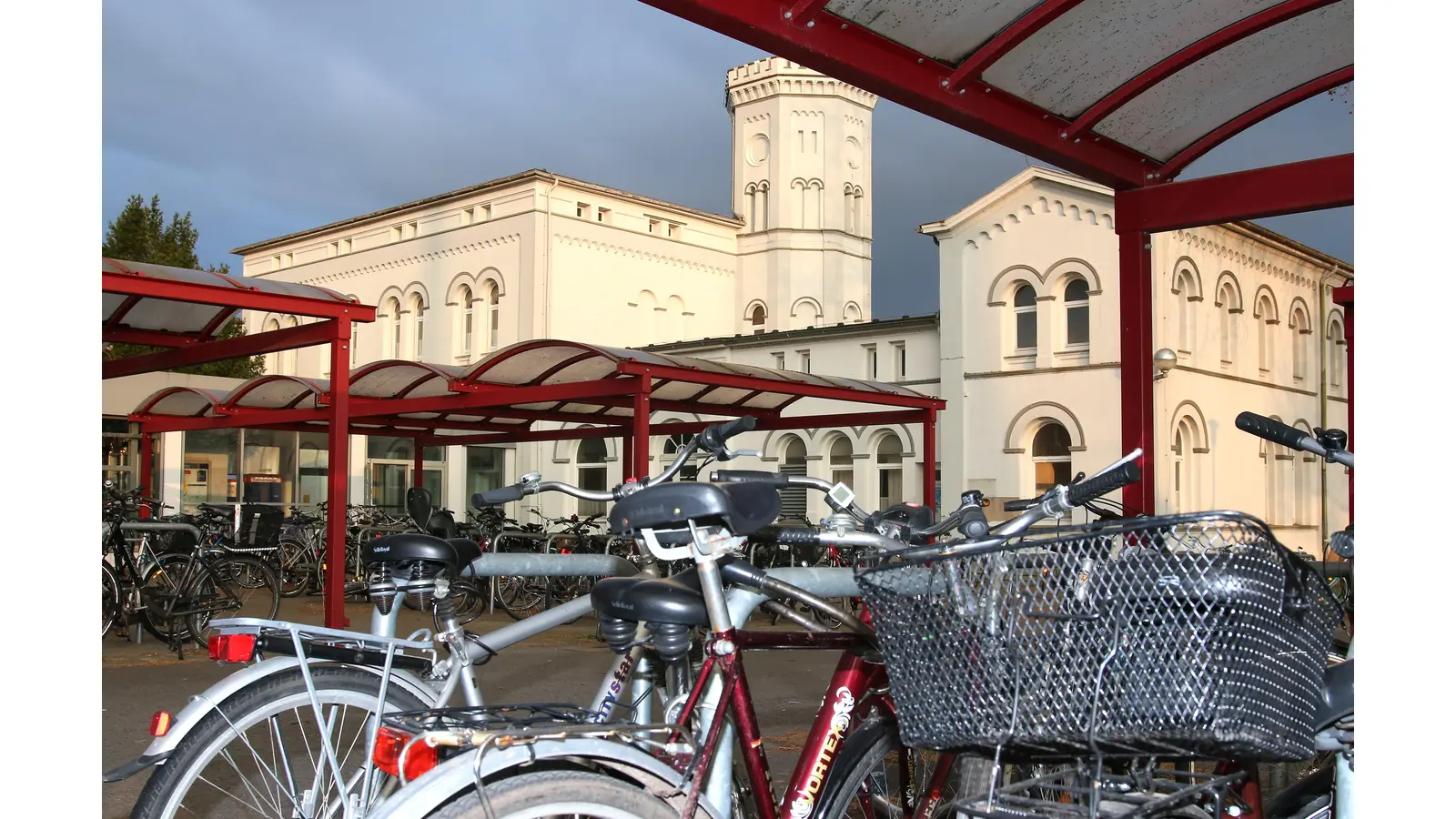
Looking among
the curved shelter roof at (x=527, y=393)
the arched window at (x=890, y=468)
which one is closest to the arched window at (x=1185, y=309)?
the arched window at (x=890, y=468)

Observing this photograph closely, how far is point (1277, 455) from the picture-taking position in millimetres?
27016

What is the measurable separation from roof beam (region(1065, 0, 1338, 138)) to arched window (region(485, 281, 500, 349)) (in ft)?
105

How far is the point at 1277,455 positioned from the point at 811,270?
17.4 m

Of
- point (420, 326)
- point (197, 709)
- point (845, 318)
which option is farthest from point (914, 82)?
point (845, 318)

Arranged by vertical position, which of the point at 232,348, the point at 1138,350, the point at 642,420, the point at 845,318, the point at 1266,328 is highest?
the point at 845,318

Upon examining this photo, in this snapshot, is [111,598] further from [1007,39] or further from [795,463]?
[795,463]

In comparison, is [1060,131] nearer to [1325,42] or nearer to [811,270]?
[1325,42]

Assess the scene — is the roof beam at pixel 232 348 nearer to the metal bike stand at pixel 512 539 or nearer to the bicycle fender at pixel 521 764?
the metal bike stand at pixel 512 539

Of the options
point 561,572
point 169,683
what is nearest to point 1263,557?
point 561,572

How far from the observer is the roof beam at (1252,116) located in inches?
214

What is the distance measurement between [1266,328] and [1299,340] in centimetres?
206

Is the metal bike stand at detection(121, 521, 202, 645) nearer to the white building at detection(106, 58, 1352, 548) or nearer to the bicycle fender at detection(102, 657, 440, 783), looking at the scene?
the bicycle fender at detection(102, 657, 440, 783)

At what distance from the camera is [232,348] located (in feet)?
31.7

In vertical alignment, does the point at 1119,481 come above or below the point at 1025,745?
above
